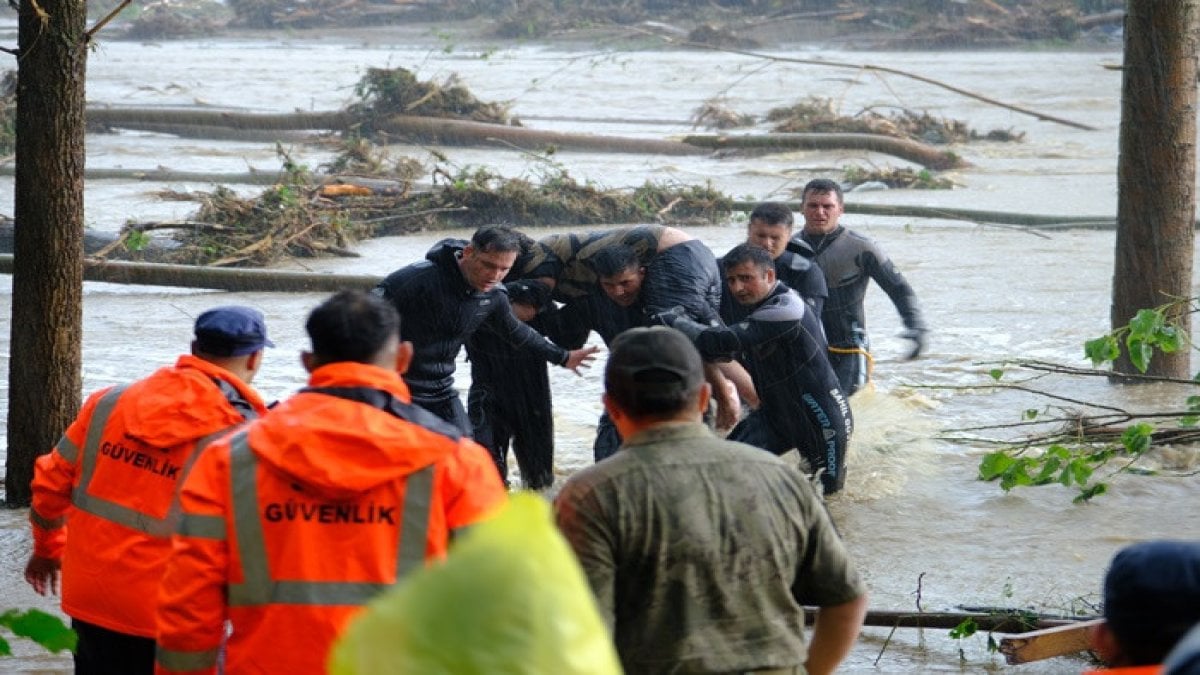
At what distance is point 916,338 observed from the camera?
8242mm

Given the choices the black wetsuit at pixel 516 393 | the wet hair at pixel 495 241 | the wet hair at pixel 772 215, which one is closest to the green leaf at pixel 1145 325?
the wet hair at pixel 772 215

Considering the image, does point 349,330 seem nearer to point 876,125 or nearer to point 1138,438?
point 1138,438

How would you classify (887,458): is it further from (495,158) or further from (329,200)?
(495,158)

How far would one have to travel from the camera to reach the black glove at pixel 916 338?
26.9 ft

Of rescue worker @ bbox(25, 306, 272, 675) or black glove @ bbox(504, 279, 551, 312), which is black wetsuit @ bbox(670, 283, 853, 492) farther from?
rescue worker @ bbox(25, 306, 272, 675)

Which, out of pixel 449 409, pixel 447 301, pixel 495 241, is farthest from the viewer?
pixel 449 409

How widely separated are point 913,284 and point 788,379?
7.03m

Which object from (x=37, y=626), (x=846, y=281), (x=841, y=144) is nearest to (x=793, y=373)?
(x=846, y=281)

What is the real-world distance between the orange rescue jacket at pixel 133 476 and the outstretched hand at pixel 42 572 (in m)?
0.30

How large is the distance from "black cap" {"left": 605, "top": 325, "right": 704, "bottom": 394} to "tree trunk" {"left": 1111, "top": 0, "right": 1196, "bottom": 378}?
267 inches

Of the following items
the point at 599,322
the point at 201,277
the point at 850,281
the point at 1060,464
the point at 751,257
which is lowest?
the point at 201,277

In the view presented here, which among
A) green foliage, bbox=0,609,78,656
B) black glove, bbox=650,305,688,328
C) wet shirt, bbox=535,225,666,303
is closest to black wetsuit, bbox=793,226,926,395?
wet shirt, bbox=535,225,666,303

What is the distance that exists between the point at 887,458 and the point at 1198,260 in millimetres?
7420

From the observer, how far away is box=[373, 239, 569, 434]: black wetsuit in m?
6.71
